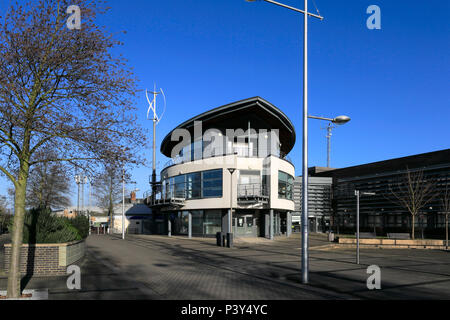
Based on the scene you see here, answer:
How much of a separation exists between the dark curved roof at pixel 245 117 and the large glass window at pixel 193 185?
17.9 feet

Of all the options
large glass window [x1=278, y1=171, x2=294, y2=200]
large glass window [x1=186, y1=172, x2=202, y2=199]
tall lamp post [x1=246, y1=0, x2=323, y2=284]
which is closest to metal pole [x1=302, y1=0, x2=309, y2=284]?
tall lamp post [x1=246, y1=0, x2=323, y2=284]

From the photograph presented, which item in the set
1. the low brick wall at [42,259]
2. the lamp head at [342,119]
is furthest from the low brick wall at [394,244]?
the low brick wall at [42,259]

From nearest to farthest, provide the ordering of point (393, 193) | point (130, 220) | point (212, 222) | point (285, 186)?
point (212, 222)
point (285, 186)
point (393, 193)
point (130, 220)

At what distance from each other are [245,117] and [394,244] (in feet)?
61.1

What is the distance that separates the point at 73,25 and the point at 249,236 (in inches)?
1248

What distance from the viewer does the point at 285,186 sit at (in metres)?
41.1

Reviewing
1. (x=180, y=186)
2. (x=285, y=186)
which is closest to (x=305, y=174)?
(x=285, y=186)

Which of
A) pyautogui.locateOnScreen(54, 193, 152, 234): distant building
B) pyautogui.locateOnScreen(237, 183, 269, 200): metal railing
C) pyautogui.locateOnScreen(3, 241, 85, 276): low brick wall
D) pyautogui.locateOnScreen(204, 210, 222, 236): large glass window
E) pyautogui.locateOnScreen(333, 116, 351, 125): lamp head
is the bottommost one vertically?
pyautogui.locateOnScreen(54, 193, 152, 234): distant building

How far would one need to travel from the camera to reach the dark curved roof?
37812 millimetres

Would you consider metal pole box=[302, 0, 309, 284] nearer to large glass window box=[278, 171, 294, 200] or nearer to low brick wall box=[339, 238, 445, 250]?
low brick wall box=[339, 238, 445, 250]

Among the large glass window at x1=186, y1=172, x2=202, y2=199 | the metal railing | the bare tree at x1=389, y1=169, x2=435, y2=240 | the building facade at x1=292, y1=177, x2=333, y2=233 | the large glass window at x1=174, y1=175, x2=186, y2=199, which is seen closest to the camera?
the metal railing

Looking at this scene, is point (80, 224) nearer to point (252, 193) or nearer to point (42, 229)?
point (42, 229)

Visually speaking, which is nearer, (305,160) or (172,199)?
(305,160)
